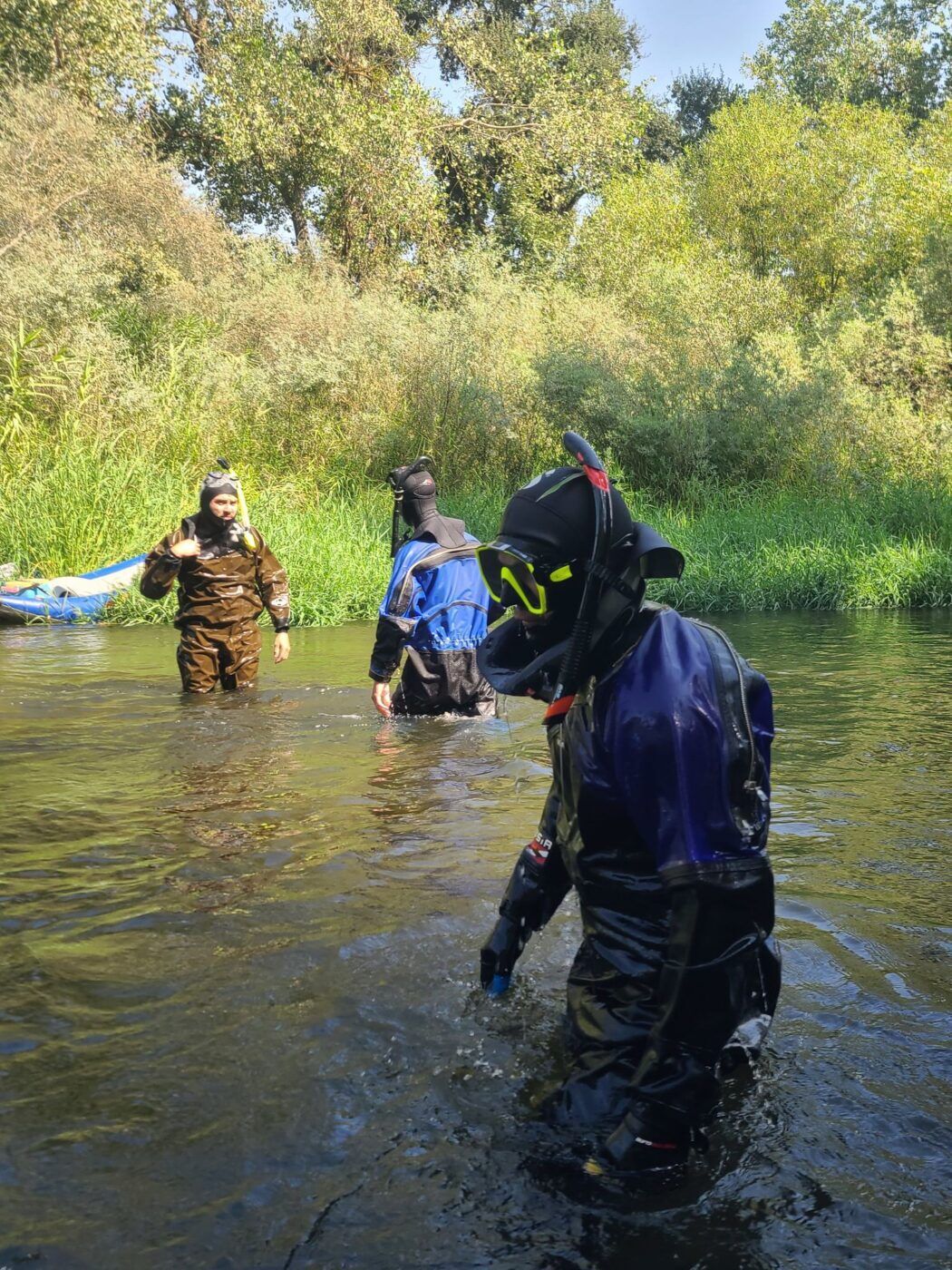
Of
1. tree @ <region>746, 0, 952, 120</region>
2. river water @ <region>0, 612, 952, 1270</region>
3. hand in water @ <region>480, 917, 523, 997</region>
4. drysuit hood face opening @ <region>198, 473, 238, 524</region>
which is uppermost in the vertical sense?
tree @ <region>746, 0, 952, 120</region>

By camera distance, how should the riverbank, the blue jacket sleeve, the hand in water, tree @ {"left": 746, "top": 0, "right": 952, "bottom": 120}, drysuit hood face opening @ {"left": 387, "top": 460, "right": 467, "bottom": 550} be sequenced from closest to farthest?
the hand in water, the blue jacket sleeve, drysuit hood face opening @ {"left": 387, "top": 460, "right": 467, "bottom": 550}, the riverbank, tree @ {"left": 746, "top": 0, "right": 952, "bottom": 120}

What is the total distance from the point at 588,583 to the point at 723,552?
50.7 ft

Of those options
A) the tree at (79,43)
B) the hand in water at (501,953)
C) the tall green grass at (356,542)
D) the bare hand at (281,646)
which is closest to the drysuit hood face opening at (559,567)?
the hand in water at (501,953)

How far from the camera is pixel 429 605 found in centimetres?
790

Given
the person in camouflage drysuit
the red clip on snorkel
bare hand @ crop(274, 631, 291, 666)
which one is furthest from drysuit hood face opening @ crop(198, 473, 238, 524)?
the red clip on snorkel

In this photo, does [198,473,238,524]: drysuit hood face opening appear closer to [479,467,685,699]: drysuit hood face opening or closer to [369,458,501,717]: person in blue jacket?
[369,458,501,717]: person in blue jacket

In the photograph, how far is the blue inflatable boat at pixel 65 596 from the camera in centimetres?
1452

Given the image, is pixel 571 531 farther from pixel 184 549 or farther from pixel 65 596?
pixel 65 596

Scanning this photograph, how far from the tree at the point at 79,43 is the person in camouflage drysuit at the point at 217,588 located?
2077 centimetres

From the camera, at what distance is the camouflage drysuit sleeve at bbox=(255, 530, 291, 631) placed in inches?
366

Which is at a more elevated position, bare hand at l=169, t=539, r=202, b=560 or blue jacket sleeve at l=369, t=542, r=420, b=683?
bare hand at l=169, t=539, r=202, b=560

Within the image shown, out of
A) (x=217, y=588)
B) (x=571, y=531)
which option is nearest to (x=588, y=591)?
(x=571, y=531)

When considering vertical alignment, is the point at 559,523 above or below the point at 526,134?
below

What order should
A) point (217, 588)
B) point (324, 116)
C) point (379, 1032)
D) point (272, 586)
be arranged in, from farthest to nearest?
1. point (324, 116)
2. point (272, 586)
3. point (217, 588)
4. point (379, 1032)
